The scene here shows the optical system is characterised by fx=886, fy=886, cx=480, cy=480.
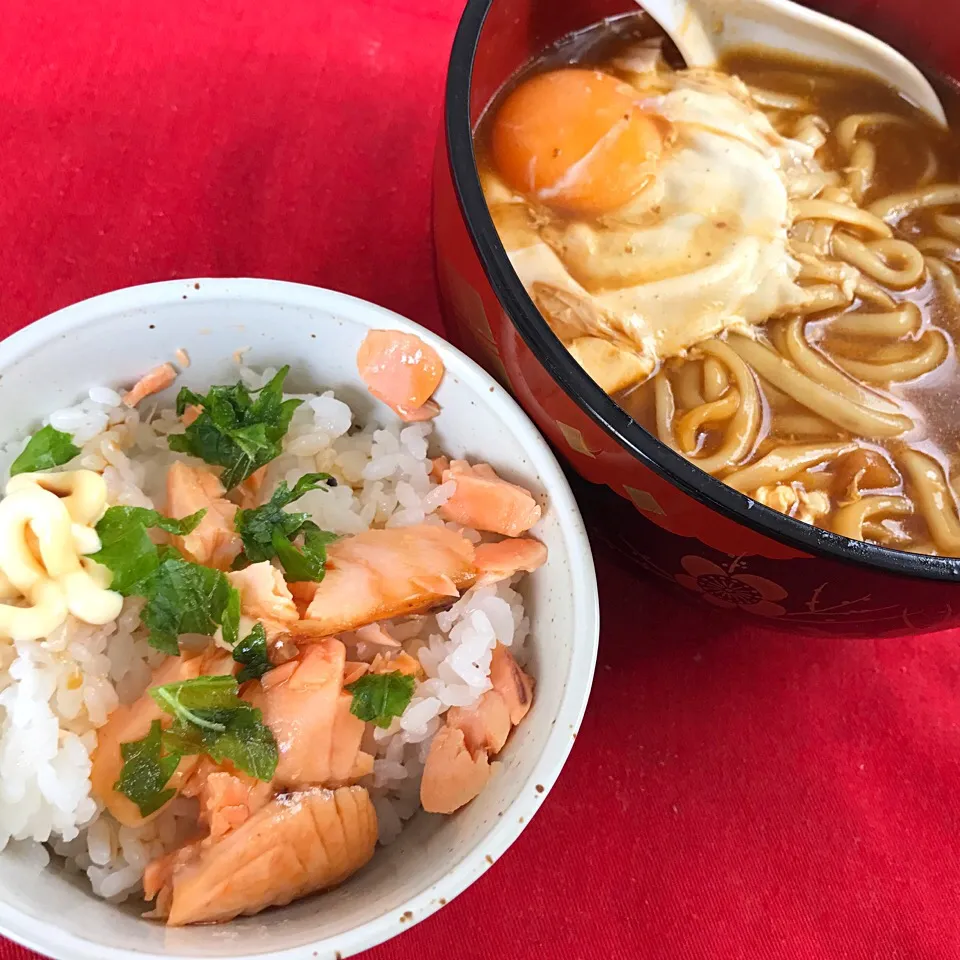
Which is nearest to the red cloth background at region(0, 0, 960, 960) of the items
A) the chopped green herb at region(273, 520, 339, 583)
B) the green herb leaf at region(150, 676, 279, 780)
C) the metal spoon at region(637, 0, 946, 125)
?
the metal spoon at region(637, 0, 946, 125)

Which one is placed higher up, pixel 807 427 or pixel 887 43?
pixel 887 43

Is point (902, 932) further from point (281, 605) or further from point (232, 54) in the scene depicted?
point (232, 54)

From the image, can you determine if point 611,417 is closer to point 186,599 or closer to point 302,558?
point 302,558

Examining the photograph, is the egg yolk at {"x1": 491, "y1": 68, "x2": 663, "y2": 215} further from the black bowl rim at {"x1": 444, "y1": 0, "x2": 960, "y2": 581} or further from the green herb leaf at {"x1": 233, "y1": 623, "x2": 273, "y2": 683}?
the green herb leaf at {"x1": 233, "y1": 623, "x2": 273, "y2": 683}

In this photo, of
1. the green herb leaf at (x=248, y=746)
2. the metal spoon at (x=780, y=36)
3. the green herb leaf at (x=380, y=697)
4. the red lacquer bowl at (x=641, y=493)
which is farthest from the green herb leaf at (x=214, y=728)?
the metal spoon at (x=780, y=36)

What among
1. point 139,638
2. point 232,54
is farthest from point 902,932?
point 232,54

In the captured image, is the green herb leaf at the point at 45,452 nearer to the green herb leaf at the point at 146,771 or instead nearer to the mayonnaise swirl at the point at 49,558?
the mayonnaise swirl at the point at 49,558
